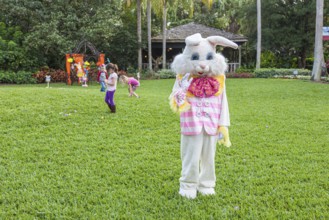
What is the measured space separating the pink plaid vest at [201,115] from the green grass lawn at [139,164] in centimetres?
82

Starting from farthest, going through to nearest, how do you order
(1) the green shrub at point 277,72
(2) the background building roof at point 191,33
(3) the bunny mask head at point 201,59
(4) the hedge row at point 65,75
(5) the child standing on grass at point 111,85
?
(2) the background building roof at point 191,33
(1) the green shrub at point 277,72
(4) the hedge row at point 65,75
(5) the child standing on grass at point 111,85
(3) the bunny mask head at point 201,59

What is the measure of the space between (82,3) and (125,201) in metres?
19.8

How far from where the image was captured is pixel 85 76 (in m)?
16.8

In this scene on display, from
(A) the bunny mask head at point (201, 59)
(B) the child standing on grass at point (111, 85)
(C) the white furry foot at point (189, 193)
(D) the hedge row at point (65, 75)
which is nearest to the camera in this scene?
(A) the bunny mask head at point (201, 59)

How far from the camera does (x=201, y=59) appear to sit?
3.33m

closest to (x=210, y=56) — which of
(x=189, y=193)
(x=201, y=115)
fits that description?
(x=201, y=115)

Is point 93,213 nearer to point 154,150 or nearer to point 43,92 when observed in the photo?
point 154,150

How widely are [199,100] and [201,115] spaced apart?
0.16 m

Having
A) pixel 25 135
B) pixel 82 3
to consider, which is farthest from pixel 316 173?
pixel 82 3

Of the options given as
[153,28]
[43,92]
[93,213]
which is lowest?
[93,213]

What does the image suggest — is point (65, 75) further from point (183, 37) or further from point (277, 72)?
point (277, 72)

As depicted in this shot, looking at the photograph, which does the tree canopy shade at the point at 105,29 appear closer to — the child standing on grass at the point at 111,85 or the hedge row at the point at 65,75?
the hedge row at the point at 65,75

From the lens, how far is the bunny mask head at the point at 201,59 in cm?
329

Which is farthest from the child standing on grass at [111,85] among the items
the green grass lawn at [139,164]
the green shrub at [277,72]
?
the green shrub at [277,72]
